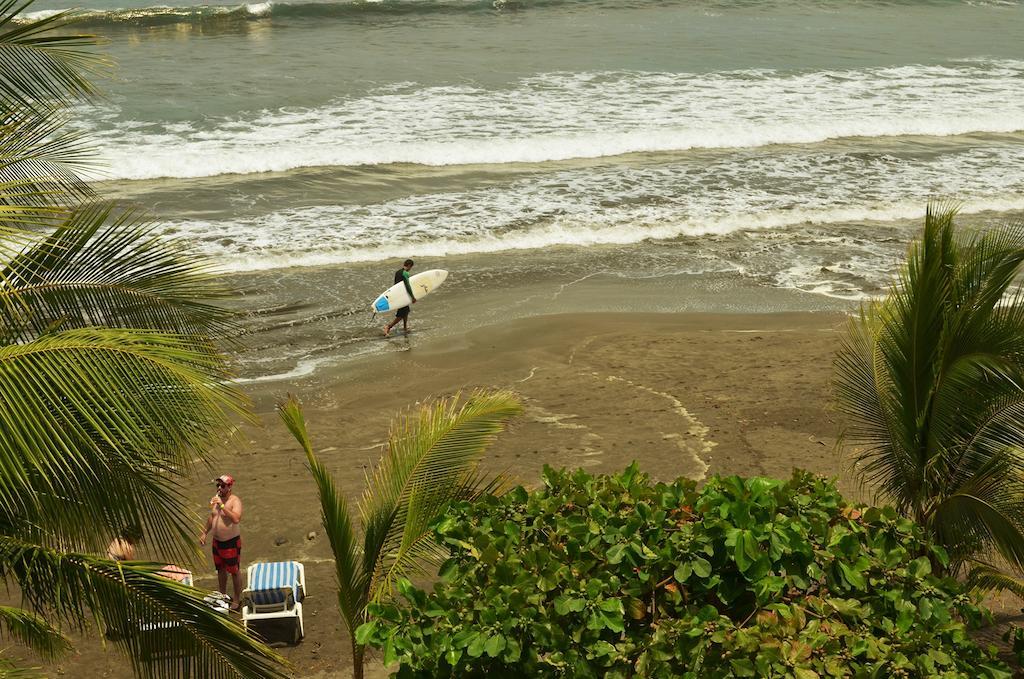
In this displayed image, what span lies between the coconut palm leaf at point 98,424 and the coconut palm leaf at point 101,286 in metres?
0.40

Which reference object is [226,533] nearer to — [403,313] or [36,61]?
[36,61]

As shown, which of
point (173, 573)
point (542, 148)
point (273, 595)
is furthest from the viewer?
point (542, 148)

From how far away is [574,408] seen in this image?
41.9 ft

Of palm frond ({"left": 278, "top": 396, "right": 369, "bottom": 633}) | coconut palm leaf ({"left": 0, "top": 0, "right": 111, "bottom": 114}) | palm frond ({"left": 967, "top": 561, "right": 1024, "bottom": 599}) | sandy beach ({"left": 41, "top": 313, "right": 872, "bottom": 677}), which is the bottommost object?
sandy beach ({"left": 41, "top": 313, "right": 872, "bottom": 677})

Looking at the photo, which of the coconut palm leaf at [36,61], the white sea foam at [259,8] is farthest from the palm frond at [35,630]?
the white sea foam at [259,8]

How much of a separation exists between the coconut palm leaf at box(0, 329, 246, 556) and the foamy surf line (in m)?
12.2

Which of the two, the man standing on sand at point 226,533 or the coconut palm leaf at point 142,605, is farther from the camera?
the man standing on sand at point 226,533

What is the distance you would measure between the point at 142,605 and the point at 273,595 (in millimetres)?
3888

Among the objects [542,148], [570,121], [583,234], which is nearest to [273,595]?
[583,234]

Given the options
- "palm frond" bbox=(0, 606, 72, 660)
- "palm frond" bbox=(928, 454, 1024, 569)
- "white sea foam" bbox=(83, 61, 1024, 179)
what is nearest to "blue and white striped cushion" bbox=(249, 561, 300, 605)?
"palm frond" bbox=(0, 606, 72, 660)

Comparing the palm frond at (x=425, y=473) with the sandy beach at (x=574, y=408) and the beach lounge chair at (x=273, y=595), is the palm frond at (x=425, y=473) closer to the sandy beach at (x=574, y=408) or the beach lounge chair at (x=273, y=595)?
the beach lounge chair at (x=273, y=595)

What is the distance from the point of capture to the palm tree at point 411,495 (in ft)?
21.9

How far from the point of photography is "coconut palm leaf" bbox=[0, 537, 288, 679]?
16.8 feet

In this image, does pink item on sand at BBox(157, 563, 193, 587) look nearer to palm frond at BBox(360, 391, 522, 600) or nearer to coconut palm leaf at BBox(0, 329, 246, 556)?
coconut palm leaf at BBox(0, 329, 246, 556)
